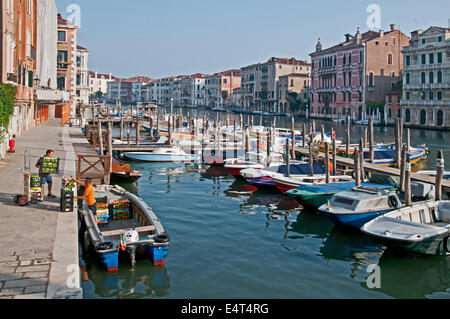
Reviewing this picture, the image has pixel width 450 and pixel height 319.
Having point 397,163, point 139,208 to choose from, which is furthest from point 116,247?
point 397,163

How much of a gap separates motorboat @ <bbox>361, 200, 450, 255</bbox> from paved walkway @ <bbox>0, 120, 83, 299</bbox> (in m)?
6.71

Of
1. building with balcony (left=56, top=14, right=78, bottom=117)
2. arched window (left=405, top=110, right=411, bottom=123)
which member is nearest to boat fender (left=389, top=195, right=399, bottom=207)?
building with balcony (left=56, top=14, right=78, bottom=117)

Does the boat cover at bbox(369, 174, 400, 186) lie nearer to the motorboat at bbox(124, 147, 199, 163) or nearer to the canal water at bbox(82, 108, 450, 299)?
the canal water at bbox(82, 108, 450, 299)

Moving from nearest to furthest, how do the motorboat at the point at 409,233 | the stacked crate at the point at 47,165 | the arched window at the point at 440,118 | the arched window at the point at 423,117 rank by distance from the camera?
1. the motorboat at the point at 409,233
2. the stacked crate at the point at 47,165
3. the arched window at the point at 440,118
4. the arched window at the point at 423,117

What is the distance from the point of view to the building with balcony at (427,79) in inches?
2063

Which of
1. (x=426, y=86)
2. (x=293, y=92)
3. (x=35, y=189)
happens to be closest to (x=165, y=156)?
(x=35, y=189)

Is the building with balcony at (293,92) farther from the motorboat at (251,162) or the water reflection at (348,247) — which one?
the water reflection at (348,247)

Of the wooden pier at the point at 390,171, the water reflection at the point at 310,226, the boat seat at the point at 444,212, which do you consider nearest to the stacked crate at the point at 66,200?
the water reflection at the point at 310,226

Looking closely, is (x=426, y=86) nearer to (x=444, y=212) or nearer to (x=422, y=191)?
(x=422, y=191)

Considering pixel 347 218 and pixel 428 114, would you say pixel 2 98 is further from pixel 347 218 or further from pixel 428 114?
pixel 428 114

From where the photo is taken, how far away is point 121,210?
1295 cm

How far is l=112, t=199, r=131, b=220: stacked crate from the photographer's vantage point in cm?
1280

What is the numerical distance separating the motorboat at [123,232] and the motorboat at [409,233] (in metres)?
4.85

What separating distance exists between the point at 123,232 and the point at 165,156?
17863 mm
